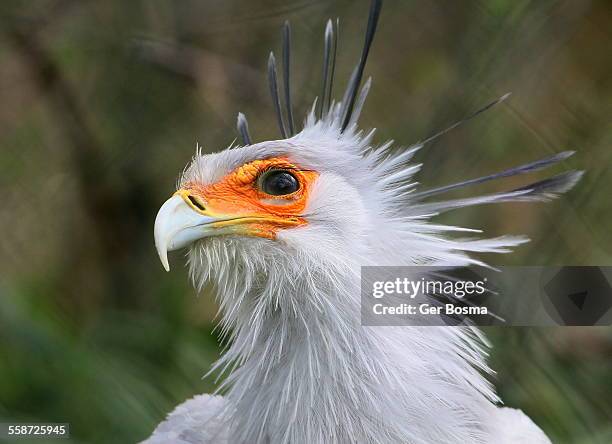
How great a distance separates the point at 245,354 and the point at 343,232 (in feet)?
0.74

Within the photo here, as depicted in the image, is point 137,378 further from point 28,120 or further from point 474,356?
point 474,356

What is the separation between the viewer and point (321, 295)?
1.00m

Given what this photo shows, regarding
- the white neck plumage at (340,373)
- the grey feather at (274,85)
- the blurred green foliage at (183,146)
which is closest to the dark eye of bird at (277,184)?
the white neck plumage at (340,373)

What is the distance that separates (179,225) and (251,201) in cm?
10

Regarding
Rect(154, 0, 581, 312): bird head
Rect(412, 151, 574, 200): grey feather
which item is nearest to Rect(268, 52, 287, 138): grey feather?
Rect(154, 0, 581, 312): bird head

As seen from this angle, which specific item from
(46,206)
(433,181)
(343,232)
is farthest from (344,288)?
(46,206)

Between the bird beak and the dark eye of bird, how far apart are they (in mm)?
84

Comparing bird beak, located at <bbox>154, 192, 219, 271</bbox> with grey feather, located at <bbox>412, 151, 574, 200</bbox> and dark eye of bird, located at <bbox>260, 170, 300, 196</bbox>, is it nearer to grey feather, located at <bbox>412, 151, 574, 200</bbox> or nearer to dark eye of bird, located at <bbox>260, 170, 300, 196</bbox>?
dark eye of bird, located at <bbox>260, 170, 300, 196</bbox>

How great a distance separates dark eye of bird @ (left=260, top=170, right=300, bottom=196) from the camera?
104 centimetres

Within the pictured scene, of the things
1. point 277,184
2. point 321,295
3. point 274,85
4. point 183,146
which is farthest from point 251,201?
point 183,146

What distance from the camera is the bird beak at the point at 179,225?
99 cm

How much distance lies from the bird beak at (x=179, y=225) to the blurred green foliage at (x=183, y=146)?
693mm

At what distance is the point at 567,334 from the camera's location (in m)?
1.82

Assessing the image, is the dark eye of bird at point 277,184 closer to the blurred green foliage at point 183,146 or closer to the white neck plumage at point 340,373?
the white neck plumage at point 340,373
